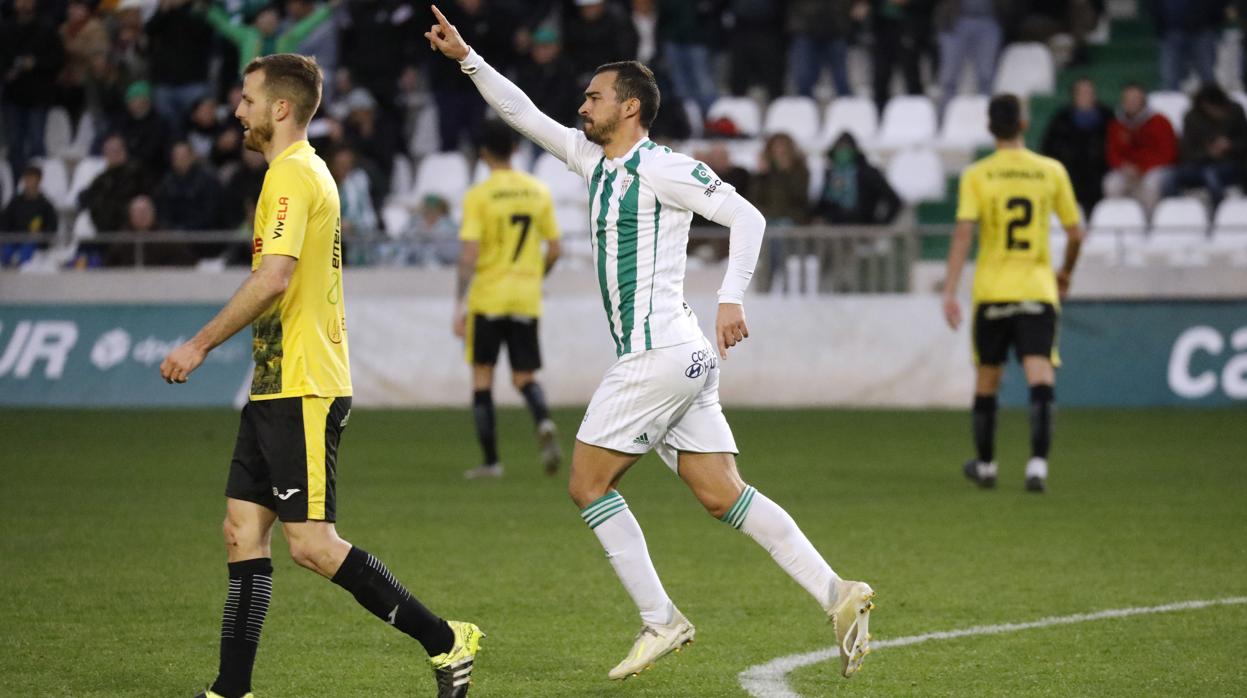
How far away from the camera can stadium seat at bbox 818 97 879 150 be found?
22.0 m

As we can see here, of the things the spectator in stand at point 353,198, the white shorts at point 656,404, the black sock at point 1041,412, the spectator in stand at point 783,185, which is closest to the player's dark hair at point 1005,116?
the black sock at point 1041,412

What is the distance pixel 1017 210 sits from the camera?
11.3 m

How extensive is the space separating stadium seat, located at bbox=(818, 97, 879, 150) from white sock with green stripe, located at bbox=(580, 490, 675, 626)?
16156mm

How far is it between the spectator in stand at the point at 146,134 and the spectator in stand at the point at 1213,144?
11.4m

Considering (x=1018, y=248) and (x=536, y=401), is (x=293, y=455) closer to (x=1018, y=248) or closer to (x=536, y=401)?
(x=1018, y=248)

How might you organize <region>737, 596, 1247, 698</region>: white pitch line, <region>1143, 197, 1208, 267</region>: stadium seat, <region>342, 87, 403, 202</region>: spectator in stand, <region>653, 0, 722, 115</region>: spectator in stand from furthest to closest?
1. <region>653, 0, 722, 115</region>: spectator in stand
2. <region>342, 87, 403, 202</region>: spectator in stand
3. <region>1143, 197, 1208, 267</region>: stadium seat
4. <region>737, 596, 1247, 698</region>: white pitch line

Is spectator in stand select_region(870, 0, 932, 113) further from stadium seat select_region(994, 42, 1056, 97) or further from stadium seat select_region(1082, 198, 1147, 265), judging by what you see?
stadium seat select_region(1082, 198, 1147, 265)

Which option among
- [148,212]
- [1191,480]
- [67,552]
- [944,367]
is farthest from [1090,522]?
[148,212]

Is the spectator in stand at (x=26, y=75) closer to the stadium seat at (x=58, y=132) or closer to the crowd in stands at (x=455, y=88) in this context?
the crowd in stands at (x=455, y=88)

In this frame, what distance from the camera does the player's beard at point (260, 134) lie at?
18.1 ft

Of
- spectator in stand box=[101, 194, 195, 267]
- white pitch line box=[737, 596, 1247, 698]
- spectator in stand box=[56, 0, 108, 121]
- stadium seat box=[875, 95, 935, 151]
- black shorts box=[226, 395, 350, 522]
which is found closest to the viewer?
black shorts box=[226, 395, 350, 522]

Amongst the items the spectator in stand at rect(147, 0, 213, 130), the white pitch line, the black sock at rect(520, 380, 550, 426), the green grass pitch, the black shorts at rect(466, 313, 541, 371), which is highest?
the spectator in stand at rect(147, 0, 213, 130)

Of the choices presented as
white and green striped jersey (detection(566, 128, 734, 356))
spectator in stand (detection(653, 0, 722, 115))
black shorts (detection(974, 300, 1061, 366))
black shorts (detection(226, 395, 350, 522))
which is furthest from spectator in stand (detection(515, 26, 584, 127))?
black shorts (detection(226, 395, 350, 522))

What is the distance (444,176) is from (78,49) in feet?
18.4
